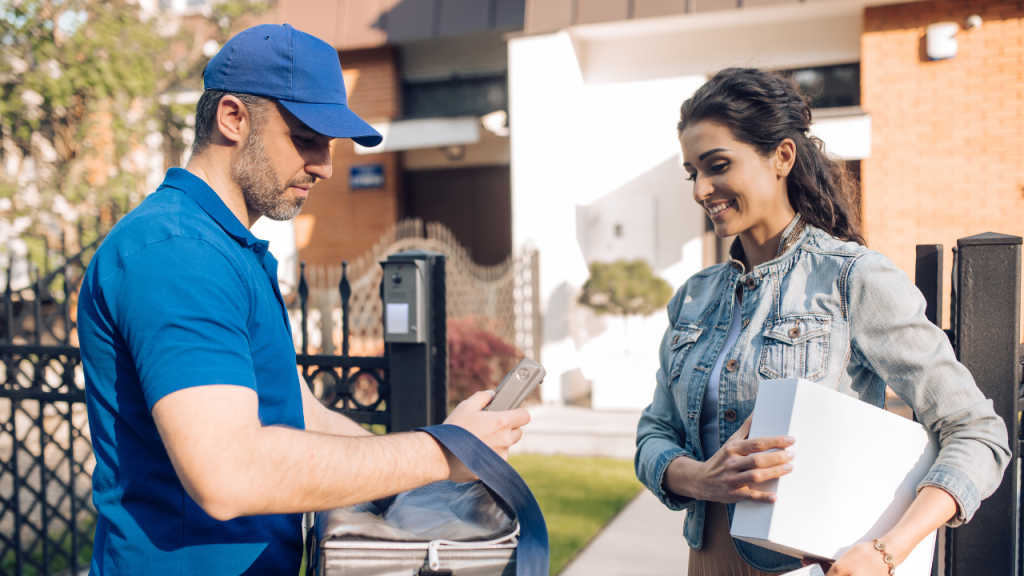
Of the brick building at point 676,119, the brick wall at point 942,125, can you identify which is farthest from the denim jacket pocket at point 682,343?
the brick wall at point 942,125

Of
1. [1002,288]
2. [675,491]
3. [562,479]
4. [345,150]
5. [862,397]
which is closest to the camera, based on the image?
[862,397]

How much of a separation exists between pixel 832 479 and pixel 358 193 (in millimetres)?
8851

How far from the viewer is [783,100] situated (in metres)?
1.79

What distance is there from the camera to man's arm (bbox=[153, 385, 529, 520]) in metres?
1.05

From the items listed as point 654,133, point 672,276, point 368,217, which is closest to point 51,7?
point 368,217

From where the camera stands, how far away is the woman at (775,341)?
1.41 m

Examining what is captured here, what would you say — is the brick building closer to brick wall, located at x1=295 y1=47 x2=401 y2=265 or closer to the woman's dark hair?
brick wall, located at x1=295 y1=47 x2=401 y2=265

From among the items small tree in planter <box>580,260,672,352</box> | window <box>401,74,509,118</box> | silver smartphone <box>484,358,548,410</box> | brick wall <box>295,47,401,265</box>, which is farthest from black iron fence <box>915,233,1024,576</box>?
brick wall <box>295,47,401,265</box>

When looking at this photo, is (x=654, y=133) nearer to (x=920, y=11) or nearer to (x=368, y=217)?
(x=920, y=11)

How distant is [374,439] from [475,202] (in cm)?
875

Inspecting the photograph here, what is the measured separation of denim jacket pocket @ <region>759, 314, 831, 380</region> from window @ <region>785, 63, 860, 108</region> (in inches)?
273

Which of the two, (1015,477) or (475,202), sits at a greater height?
(475,202)

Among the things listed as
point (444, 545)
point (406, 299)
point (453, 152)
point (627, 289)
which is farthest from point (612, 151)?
point (444, 545)

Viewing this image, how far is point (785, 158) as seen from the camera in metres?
1.80
